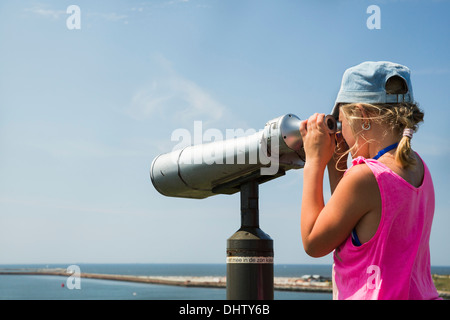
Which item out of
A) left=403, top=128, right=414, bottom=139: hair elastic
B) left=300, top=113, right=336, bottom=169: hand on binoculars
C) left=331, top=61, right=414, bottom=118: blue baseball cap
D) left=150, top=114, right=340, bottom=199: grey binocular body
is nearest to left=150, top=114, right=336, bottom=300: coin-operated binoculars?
left=150, top=114, right=340, bottom=199: grey binocular body

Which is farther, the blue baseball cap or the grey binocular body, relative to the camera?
the grey binocular body

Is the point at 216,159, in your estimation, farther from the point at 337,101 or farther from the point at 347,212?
the point at 347,212

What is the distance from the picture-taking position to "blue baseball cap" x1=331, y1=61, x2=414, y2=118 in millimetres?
1666

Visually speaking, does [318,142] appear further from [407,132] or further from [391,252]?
[391,252]

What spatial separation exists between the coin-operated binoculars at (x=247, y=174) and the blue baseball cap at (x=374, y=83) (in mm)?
629

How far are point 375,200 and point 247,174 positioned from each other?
42.5 inches

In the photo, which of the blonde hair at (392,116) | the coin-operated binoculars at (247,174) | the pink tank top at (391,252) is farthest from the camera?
the coin-operated binoculars at (247,174)

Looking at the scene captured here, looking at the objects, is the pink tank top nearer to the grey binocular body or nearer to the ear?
the ear

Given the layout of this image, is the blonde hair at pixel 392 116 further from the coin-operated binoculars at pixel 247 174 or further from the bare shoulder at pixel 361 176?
the coin-operated binoculars at pixel 247 174

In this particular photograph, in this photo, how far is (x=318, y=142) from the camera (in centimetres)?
178

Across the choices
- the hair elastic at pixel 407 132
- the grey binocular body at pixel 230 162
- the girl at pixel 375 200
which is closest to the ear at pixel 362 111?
the girl at pixel 375 200

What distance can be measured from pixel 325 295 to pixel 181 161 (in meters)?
66.7

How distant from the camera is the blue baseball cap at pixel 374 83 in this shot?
1.67m

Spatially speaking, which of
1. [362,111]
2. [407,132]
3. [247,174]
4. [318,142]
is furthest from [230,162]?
[407,132]
